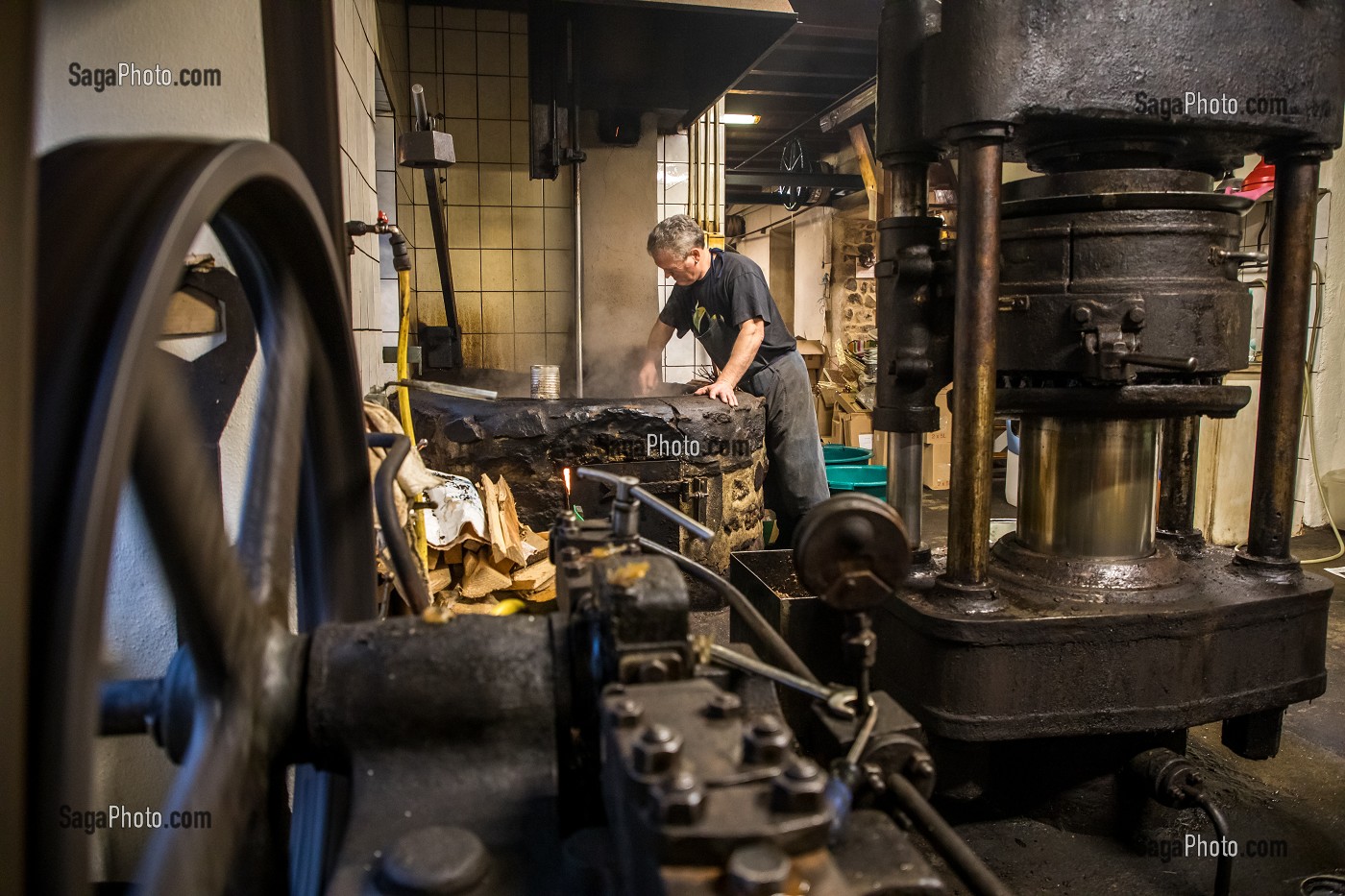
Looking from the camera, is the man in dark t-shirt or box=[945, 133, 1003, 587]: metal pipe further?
the man in dark t-shirt

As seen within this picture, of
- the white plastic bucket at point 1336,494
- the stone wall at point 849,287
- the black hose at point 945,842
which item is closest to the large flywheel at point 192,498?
the black hose at point 945,842

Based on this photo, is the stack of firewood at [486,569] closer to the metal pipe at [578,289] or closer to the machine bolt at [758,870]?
the metal pipe at [578,289]

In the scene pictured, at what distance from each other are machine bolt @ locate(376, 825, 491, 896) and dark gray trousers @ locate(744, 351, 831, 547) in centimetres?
360

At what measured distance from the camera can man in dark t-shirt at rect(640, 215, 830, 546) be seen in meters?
4.26

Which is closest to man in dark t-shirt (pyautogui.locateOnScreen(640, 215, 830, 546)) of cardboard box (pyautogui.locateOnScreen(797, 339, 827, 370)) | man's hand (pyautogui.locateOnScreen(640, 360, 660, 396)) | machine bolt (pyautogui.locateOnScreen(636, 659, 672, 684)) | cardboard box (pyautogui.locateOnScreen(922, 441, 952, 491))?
man's hand (pyautogui.locateOnScreen(640, 360, 660, 396))

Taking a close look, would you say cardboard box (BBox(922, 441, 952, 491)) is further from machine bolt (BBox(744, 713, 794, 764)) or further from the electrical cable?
machine bolt (BBox(744, 713, 794, 764))

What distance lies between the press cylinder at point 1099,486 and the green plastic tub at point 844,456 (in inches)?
142

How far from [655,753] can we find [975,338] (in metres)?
1.52

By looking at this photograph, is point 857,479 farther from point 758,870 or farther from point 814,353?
point 814,353

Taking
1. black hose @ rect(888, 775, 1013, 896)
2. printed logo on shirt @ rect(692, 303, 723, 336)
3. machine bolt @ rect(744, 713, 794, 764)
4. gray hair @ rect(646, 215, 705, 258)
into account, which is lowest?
black hose @ rect(888, 775, 1013, 896)

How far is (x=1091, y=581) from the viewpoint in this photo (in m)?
2.10

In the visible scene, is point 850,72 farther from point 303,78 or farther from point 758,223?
point 758,223

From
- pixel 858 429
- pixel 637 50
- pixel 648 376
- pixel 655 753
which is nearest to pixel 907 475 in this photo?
pixel 655 753

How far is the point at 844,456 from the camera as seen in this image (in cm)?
641
